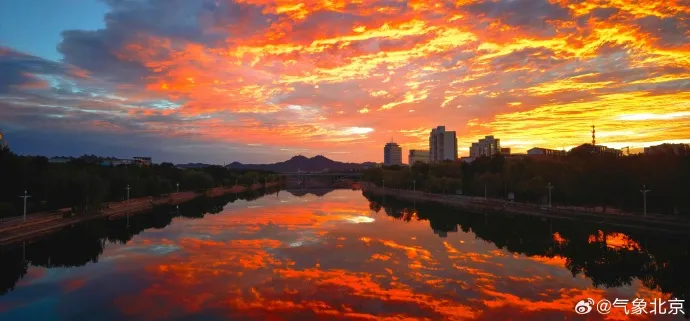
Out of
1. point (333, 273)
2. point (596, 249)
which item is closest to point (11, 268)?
point (333, 273)

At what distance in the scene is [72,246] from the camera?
30922 millimetres

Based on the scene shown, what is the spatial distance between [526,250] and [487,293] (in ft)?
42.0

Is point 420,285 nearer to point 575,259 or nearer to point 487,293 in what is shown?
point 487,293

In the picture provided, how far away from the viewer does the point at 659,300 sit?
18578 millimetres

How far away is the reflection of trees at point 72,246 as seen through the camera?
24333 millimetres

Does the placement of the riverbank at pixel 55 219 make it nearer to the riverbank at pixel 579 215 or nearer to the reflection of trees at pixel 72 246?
the reflection of trees at pixel 72 246

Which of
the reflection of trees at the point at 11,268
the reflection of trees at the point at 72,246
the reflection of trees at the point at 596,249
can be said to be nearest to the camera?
the reflection of trees at the point at 11,268

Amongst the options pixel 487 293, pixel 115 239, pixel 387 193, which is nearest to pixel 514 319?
pixel 487 293

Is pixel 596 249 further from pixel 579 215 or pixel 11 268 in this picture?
pixel 11 268

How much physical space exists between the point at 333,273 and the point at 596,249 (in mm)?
18382

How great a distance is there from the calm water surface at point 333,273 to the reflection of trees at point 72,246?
11 cm

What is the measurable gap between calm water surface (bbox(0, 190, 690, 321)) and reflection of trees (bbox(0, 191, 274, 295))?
0.11 metres

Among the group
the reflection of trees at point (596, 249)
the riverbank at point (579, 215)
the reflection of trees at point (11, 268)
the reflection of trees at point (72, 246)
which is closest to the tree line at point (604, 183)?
the riverbank at point (579, 215)

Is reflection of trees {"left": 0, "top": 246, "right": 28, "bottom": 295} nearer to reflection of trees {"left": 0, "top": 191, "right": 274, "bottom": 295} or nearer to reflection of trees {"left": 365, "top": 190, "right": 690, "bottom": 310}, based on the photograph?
reflection of trees {"left": 0, "top": 191, "right": 274, "bottom": 295}
